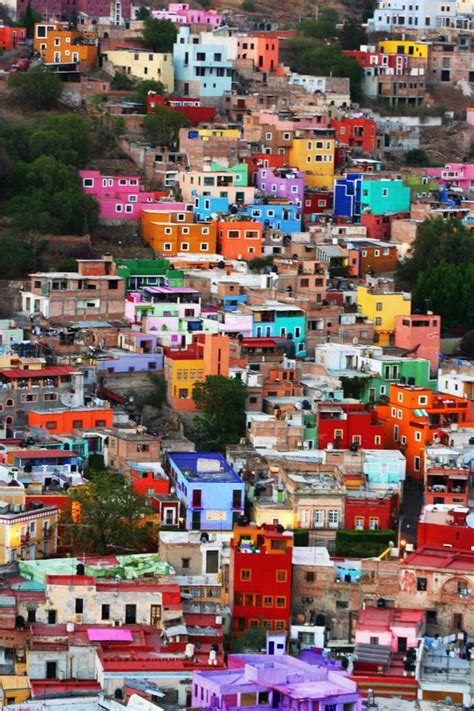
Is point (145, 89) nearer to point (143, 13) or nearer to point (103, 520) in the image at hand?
point (143, 13)

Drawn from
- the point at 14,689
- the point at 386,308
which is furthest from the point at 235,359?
the point at 14,689

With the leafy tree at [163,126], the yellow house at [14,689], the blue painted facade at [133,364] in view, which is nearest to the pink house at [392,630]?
the yellow house at [14,689]

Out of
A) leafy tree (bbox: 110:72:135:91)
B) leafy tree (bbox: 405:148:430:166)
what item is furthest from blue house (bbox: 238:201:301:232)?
leafy tree (bbox: 110:72:135:91)

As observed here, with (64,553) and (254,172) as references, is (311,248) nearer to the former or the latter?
(254,172)

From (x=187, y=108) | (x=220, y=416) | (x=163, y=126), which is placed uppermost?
(x=187, y=108)

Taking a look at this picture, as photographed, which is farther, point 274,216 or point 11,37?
point 11,37

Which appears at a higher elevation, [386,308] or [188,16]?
[188,16]

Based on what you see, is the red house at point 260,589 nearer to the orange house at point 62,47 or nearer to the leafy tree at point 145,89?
the leafy tree at point 145,89

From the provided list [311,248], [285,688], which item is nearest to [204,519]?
[285,688]
